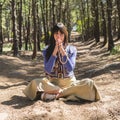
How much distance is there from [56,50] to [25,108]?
1.41m

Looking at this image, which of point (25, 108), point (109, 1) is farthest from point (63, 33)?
point (109, 1)

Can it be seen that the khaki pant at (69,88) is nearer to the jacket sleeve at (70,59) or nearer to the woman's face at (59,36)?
the jacket sleeve at (70,59)

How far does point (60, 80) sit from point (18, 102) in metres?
1.03

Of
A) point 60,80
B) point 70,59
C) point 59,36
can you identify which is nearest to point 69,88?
point 60,80

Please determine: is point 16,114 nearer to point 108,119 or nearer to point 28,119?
point 28,119

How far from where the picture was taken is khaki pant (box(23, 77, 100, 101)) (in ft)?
24.6

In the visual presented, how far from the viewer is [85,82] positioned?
7617 millimetres

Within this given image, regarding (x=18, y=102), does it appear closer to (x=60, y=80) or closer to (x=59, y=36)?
(x=60, y=80)

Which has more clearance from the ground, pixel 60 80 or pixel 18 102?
pixel 60 80

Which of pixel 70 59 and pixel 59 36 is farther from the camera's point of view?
pixel 70 59

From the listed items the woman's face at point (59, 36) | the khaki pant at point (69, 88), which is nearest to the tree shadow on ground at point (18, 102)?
the khaki pant at point (69, 88)

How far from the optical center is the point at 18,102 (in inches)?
308

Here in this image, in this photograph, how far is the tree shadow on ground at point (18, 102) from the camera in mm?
7396

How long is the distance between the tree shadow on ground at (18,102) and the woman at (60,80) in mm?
171
